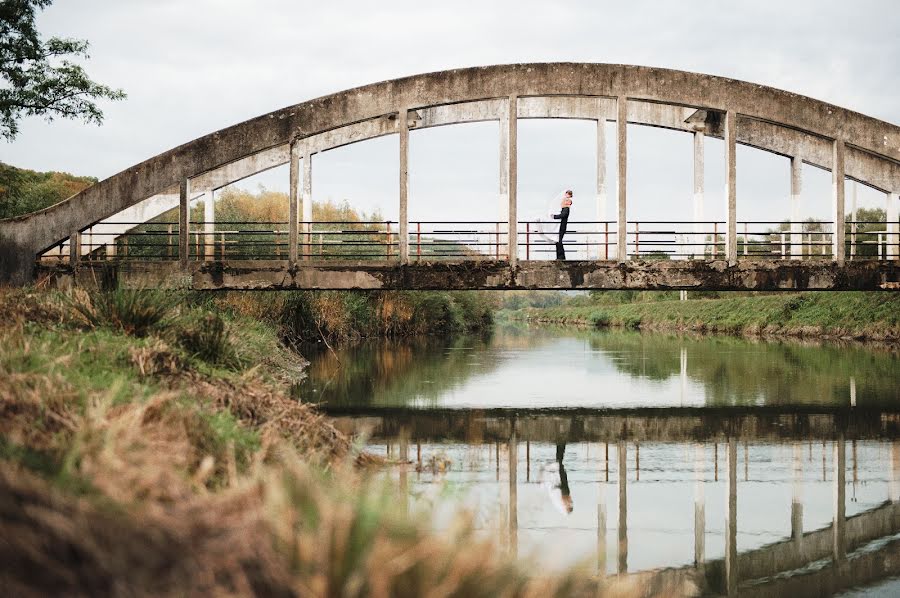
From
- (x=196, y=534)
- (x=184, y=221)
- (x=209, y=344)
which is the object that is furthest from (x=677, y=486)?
(x=184, y=221)

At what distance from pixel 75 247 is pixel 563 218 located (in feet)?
36.0

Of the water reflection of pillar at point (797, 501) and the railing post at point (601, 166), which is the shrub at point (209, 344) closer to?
the water reflection of pillar at point (797, 501)

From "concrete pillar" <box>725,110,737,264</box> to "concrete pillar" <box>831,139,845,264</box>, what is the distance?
233 cm

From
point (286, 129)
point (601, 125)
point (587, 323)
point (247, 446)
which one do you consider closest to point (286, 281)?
point (286, 129)

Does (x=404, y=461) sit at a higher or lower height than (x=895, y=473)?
Answer: higher

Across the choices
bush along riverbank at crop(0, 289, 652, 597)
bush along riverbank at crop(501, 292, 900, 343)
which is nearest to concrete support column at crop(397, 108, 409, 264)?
bush along riverbank at crop(0, 289, 652, 597)

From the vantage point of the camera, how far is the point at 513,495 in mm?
7566

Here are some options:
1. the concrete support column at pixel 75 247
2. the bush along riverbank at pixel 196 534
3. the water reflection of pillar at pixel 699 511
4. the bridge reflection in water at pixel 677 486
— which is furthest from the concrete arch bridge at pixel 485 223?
the bush along riverbank at pixel 196 534

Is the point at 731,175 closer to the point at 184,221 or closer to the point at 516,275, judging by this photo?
the point at 516,275

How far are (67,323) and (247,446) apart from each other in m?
4.87

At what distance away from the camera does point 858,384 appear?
56.0 ft

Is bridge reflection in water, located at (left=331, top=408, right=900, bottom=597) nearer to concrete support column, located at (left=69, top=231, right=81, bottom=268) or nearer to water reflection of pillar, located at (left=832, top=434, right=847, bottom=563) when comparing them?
water reflection of pillar, located at (left=832, top=434, right=847, bottom=563)

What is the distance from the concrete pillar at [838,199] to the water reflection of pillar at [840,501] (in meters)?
9.73

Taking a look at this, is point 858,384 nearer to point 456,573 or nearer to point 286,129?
point 286,129
